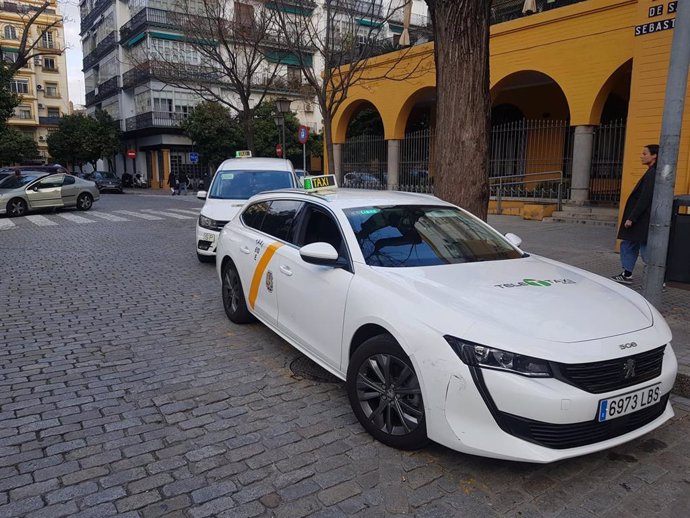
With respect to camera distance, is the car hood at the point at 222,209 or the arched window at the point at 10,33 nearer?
the car hood at the point at 222,209

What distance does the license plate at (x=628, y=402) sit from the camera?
2.81 metres

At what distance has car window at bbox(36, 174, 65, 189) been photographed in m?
18.7

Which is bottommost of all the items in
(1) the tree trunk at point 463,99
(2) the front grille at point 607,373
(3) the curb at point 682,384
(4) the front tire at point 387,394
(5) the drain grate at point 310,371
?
(5) the drain grate at point 310,371

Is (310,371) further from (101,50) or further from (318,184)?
(101,50)

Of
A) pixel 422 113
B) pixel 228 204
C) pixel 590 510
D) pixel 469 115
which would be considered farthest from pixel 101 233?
pixel 422 113

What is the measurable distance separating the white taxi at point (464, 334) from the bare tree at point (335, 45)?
12.1 meters

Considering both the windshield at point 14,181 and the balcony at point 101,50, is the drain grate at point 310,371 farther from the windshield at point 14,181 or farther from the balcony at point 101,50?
the balcony at point 101,50

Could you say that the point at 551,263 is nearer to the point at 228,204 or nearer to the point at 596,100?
the point at 228,204

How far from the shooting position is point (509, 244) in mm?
4527

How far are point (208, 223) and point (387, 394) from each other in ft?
20.9

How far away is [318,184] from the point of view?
5.18m

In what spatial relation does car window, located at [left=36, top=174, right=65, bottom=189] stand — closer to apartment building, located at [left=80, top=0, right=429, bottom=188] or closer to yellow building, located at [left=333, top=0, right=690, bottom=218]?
yellow building, located at [left=333, top=0, right=690, bottom=218]

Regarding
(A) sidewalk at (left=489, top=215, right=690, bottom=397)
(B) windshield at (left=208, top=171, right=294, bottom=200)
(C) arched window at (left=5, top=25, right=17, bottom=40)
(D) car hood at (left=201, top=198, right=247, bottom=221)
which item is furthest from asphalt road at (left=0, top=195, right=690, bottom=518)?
(C) arched window at (left=5, top=25, right=17, bottom=40)

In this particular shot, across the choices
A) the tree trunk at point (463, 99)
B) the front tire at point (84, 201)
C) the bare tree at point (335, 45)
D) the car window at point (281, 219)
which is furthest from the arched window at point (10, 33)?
the car window at point (281, 219)
